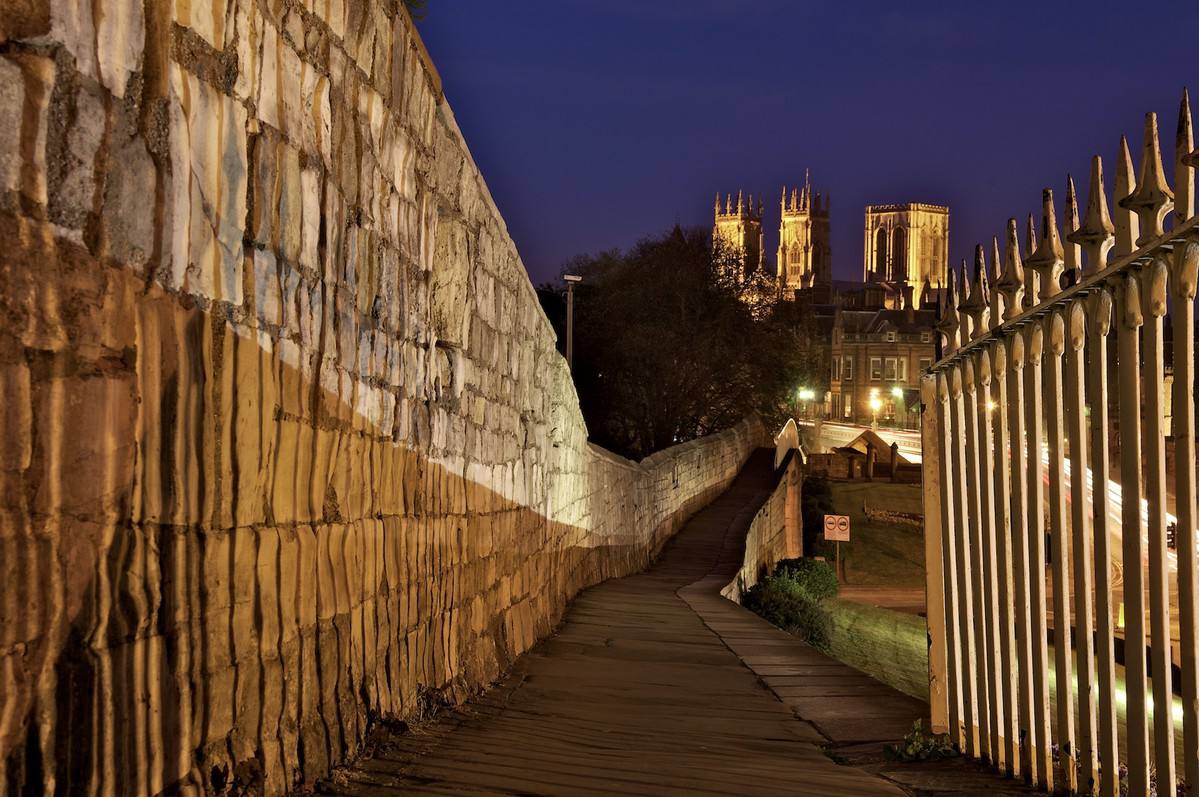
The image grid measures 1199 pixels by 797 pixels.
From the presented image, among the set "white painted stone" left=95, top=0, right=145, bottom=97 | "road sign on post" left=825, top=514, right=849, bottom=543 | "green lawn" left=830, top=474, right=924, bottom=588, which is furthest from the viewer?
"green lawn" left=830, top=474, right=924, bottom=588

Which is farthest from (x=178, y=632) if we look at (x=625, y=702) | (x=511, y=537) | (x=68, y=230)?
(x=511, y=537)

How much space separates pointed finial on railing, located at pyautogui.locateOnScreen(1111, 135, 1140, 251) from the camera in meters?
3.50

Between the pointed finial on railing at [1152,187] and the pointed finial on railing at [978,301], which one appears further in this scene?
the pointed finial on railing at [978,301]

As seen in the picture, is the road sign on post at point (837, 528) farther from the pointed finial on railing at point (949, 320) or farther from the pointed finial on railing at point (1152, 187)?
the pointed finial on railing at point (1152, 187)

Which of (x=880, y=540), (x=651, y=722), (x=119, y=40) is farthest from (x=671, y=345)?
(x=119, y=40)

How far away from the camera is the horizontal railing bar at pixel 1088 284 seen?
3.21 m

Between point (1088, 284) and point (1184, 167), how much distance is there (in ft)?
1.98

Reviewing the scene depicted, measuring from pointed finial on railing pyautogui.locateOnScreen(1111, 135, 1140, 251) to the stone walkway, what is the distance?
2.07 m

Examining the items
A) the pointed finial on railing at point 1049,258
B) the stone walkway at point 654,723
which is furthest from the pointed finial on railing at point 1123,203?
the stone walkway at point 654,723

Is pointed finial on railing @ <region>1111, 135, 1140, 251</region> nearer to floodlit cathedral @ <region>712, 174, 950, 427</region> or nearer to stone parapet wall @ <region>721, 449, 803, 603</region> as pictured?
stone parapet wall @ <region>721, 449, 803, 603</region>

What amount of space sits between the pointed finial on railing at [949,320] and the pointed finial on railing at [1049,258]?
856mm

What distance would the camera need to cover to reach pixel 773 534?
28.5 m

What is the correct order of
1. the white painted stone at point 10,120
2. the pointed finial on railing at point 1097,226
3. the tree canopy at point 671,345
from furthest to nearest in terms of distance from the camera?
1. the tree canopy at point 671,345
2. the pointed finial on railing at point 1097,226
3. the white painted stone at point 10,120

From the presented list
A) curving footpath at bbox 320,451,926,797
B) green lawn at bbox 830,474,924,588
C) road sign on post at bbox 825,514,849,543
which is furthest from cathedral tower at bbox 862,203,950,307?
curving footpath at bbox 320,451,926,797
